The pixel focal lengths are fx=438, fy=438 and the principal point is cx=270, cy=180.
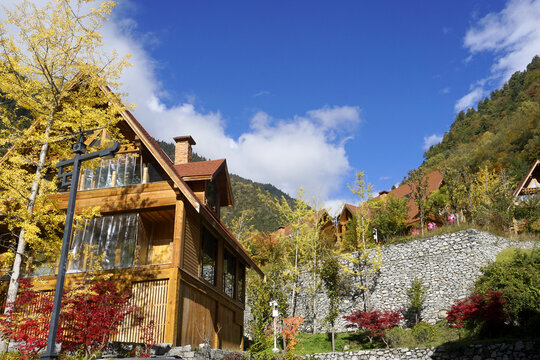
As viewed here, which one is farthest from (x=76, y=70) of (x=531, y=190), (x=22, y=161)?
(x=531, y=190)

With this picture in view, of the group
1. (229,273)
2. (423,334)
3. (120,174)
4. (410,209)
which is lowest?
(423,334)

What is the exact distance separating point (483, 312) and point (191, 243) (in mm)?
12400

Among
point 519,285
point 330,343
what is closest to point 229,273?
point 330,343

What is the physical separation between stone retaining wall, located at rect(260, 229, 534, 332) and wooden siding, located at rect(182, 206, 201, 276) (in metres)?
15.2

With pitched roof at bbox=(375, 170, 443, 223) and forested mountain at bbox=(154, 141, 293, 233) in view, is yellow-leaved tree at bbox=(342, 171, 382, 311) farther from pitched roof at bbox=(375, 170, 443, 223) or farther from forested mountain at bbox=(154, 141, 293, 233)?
forested mountain at bbox=(154, 141, 293, 233)

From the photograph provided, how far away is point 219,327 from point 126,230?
562 cm

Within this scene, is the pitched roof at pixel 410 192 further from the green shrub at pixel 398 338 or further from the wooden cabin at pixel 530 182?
the green shrub at pixel 398 338

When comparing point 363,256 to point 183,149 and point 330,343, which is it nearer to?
point 330,343

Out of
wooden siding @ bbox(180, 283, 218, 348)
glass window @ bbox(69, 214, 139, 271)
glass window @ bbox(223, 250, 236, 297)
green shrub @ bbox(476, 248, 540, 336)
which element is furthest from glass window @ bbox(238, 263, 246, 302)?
green shrub @ bbox(476, 248, 540, 336)

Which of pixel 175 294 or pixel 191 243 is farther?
pixel 191 243

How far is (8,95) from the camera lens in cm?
1281

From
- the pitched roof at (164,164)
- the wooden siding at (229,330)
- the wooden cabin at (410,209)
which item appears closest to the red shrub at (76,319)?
the pitched roof at (164,164)

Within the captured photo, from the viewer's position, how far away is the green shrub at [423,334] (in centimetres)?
2149

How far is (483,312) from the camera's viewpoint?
1822 centimetres
